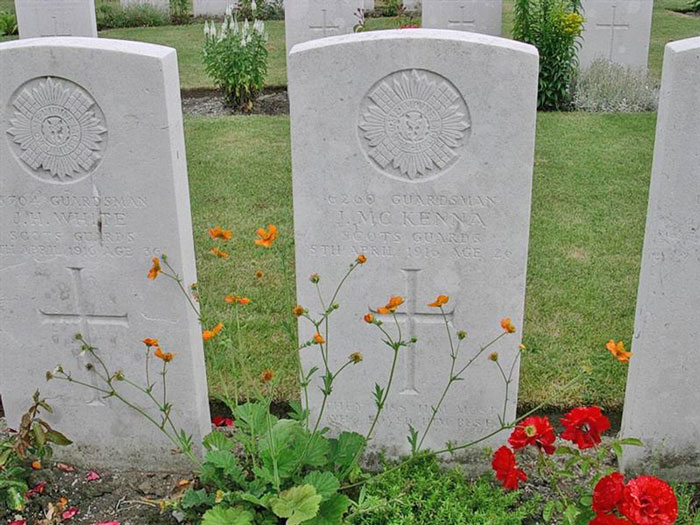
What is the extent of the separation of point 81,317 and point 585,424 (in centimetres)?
215

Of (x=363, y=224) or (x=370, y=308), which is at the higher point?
(x=363, y=224)

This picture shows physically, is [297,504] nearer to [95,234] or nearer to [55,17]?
[95,234]

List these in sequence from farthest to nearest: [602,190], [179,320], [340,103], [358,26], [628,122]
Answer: [358,26], [628,122], [602,190], [179,320], [340,103]

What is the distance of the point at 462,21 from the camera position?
10.1 m

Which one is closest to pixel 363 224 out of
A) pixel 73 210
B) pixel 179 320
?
pixel 179 320

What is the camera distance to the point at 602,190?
722 cm

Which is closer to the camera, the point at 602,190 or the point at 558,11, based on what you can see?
the point at 602,190

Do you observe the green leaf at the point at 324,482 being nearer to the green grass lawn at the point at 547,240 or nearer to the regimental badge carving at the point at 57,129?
the green grass lawn at the point at 547,240

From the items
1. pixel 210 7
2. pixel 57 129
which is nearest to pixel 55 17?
pixel 210 7

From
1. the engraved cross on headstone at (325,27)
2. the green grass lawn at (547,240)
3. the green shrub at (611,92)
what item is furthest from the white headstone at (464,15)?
the green grass lawn at (547,240)

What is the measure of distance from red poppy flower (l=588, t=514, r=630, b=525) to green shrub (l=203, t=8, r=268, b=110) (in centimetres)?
769

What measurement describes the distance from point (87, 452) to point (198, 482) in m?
0.62

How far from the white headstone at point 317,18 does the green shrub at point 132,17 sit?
695 centimetres

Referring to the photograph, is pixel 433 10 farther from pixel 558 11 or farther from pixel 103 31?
pixel 103 31
